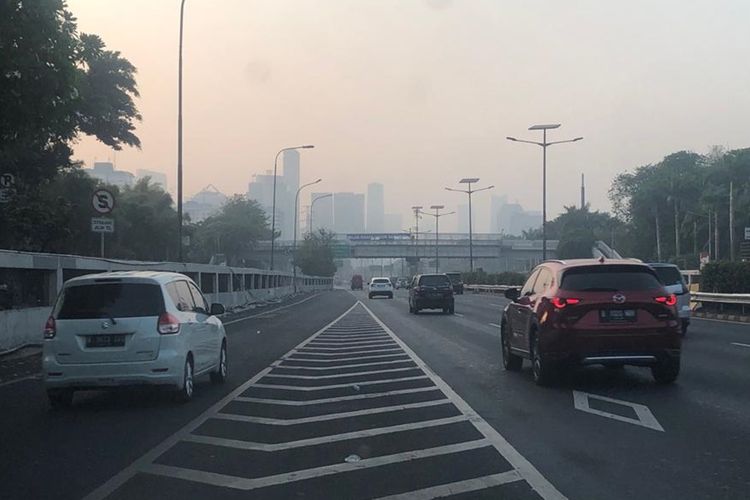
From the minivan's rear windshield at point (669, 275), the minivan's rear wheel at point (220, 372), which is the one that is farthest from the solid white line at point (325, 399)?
the minivan's rear windshield at point (669, 275)

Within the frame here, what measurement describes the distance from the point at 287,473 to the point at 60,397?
509cm

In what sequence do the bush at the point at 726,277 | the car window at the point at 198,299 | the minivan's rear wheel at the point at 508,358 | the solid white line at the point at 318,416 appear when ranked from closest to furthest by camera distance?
the solid white line at the point at 318,416
the car window at the point at 198,299
the minivan's rear wheel at the point at 508,358
the bush at the point at 726,277

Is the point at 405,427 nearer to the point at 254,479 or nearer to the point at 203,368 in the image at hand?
the point at 254,479

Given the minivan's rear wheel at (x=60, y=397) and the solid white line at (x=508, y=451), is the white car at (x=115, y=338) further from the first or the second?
the solid white line at (x=508, y=451)

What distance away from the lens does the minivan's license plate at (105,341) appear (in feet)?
36.8

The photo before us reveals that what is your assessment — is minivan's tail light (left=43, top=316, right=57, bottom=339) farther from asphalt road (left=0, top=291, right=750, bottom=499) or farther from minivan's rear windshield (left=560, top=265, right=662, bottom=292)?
minivan's rear windshield (left=560, top=265, right=662, bottom=292)

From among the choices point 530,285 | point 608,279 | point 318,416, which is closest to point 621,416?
point 608,279

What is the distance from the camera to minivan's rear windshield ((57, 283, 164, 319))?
447 inches

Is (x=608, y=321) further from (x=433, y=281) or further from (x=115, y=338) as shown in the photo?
(x=433, y=281)

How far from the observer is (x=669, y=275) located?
2266cm

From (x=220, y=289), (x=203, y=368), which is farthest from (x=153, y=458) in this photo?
(x=220, y=289)

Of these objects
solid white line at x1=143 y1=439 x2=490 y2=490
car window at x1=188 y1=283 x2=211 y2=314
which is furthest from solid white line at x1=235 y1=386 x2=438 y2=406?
solid white line at x1=143 y1=439 x2=490 y2=490

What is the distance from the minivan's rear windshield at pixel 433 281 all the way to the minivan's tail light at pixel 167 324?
2649 cm

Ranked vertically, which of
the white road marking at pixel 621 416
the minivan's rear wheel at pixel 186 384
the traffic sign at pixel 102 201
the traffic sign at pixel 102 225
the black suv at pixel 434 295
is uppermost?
the traffic sign at pixel 102 201
